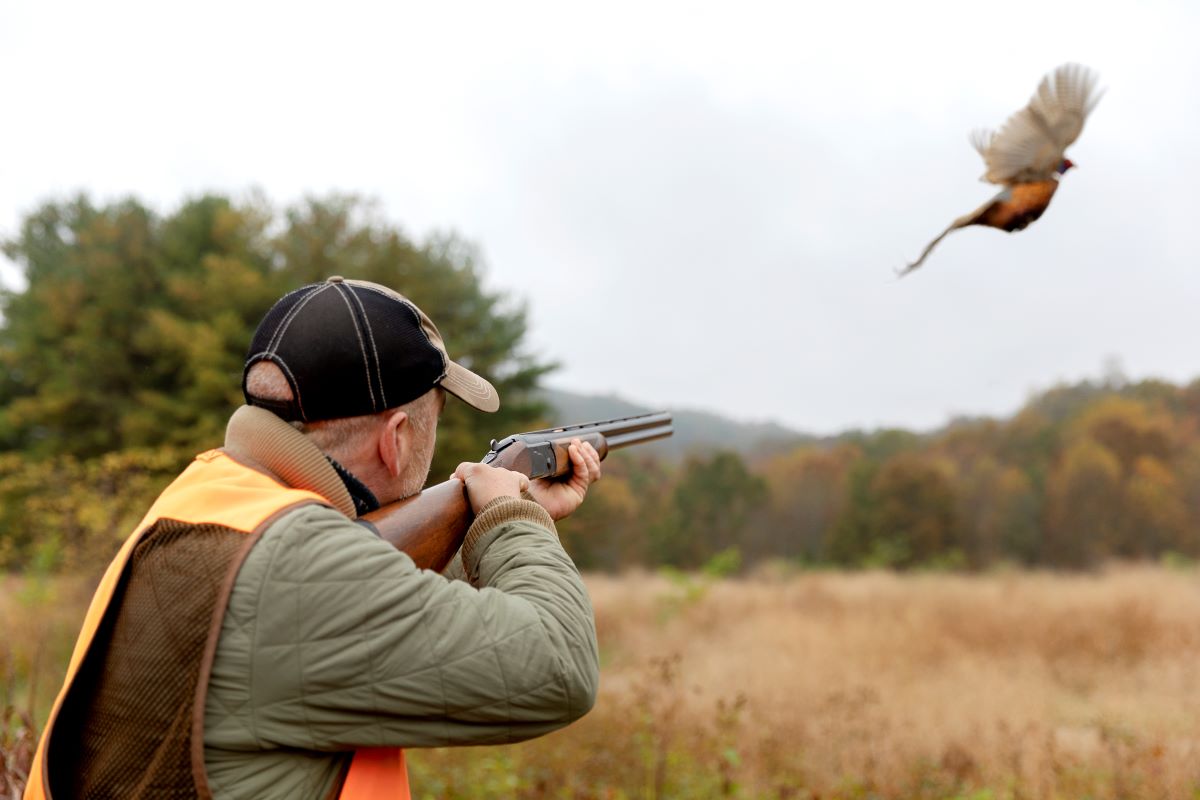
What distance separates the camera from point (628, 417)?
3.69 metres

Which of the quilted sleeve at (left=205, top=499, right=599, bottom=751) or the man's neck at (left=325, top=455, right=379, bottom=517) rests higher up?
the man's neck at (left=325, top=455, right=379, bottom=517)

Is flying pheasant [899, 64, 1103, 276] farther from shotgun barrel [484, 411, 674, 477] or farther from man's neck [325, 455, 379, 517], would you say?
shotgun barrel [484, 411, 674, 477]

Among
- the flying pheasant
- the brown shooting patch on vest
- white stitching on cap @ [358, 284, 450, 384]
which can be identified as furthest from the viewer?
white stitching on cap @ [358, 284, 450, 384]

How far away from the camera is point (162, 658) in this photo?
1.43 metres

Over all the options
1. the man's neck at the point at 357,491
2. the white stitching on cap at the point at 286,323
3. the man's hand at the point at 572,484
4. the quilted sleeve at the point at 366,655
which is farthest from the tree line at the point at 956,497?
the quilted sleeve at the point at 366,655

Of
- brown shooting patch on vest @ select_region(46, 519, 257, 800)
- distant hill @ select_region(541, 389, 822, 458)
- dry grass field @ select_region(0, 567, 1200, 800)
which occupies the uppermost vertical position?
distant hill @ select_region(541, 389, 822, 458)

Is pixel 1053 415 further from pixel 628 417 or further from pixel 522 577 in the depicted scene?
pixel 522 577

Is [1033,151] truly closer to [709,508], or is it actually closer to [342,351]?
[342,351]

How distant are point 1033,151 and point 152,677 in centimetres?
178

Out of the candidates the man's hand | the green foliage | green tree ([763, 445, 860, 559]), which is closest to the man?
the man's hand

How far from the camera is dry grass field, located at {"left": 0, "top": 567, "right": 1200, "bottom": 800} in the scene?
5836 mm

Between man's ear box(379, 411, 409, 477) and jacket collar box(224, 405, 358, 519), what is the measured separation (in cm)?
13

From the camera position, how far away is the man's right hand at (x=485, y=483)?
210 centimetres

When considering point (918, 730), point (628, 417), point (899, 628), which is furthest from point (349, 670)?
point (899, 628)
